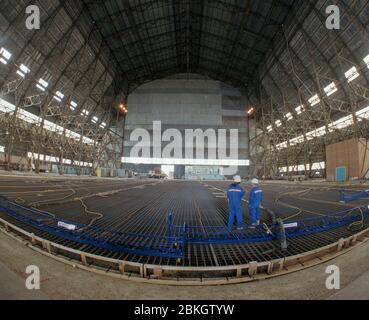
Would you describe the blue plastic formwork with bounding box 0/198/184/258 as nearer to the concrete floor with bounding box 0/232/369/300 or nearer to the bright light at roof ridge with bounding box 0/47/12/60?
the concrete floor with bounding box 0/232/369/300

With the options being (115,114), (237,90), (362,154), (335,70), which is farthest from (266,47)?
(115,114)

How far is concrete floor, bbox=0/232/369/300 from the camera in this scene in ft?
6.59

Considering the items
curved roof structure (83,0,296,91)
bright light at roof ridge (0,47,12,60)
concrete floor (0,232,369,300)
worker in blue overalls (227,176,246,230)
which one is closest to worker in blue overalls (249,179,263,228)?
worker in blue overalls (227,176,246,230)

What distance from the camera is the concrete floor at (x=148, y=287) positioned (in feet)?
6.59

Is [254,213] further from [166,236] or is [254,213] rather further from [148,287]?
[148,287]

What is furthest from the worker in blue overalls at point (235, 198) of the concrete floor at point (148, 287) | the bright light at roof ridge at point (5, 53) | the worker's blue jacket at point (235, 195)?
the bright light at roof ridge at point (5, 53)

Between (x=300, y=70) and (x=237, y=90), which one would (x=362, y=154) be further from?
(x=237, y=90)

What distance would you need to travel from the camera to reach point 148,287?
85.2 inches

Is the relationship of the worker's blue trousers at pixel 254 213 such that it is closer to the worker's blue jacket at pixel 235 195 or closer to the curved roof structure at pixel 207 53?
the worker's blue jacket at pixel 235 195

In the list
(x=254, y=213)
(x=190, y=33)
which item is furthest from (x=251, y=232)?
(x=190, y=33)

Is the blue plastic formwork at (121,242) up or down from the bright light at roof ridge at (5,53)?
down
